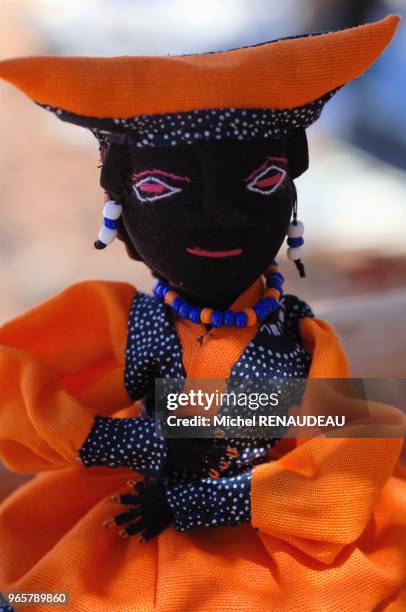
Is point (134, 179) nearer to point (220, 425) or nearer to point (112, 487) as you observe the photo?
point (220, 425)

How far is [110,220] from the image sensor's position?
0.72 metres

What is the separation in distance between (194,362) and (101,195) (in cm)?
81

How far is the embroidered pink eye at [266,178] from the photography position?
0.66 meters

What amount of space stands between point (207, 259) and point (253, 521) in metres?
0.27

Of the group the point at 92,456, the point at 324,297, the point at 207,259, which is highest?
the point at 207,259

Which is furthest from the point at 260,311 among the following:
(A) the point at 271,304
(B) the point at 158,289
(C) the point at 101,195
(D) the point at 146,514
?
(C) the point at 101,195

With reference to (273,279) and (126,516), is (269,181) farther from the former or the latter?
(126,516)

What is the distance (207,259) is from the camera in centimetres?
67

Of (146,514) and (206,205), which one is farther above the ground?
(206,205)

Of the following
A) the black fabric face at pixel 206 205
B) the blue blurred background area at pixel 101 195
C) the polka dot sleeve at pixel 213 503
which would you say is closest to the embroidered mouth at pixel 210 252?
the black fabric face at pixel 206 205

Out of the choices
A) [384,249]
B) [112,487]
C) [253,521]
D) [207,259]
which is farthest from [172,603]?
[384,249]

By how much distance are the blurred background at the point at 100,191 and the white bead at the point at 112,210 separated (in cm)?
55

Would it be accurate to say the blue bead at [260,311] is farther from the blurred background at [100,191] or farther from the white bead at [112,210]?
the blurred background at [100,191]

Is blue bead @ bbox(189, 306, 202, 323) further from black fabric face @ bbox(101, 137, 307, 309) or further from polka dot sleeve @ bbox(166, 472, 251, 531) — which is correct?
polka dot sleeve @ bbox(166, 472, 251, 531)
